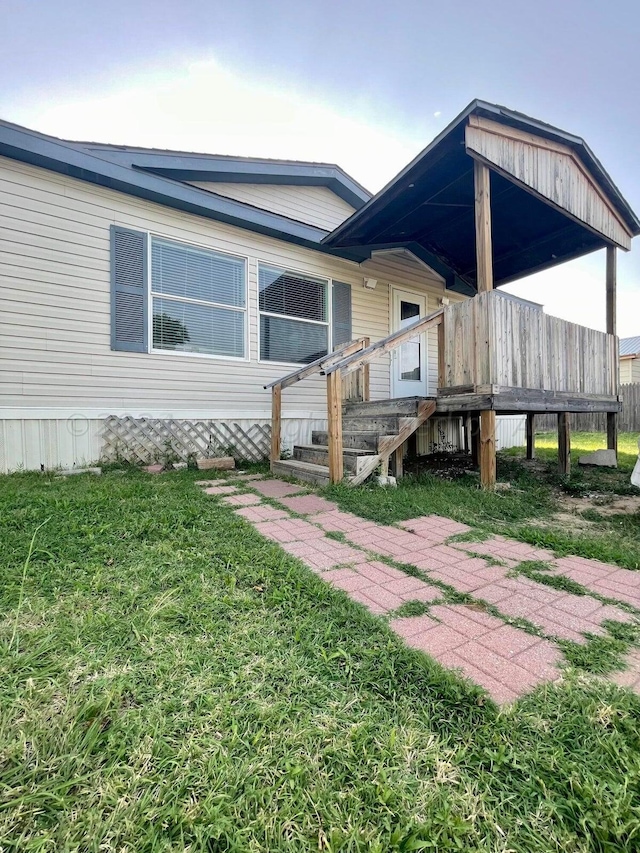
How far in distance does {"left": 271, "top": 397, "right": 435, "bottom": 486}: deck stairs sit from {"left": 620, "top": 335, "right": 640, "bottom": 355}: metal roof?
2417 cm

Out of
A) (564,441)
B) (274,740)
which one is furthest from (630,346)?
(274,740)

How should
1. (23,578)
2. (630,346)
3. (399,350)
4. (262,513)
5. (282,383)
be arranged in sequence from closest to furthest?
(23,578) < (262,513) < (282,383) < (399,350) < (630,346)

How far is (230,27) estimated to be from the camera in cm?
653

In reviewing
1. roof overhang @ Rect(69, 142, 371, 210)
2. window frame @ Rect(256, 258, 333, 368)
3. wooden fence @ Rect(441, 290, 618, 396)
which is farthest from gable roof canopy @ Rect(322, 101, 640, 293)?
wooden fence @ Rect(441, 290, 618, 396)

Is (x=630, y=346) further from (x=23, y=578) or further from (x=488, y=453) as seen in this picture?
(x=23, y=578)

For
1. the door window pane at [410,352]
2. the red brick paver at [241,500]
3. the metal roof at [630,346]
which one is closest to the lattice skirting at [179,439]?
the red brick paver at [241,500]

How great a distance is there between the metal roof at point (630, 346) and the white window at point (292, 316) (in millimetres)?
23402

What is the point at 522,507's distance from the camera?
3.90 meters

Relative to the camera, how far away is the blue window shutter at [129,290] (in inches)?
209

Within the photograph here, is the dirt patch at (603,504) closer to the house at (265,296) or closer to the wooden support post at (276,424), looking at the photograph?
the house at (265,296)

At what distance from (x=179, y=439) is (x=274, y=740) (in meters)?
5.04

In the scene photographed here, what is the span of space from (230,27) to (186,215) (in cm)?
355

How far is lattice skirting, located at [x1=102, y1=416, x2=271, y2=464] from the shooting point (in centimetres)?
534

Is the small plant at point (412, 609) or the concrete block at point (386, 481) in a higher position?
the concrete block at point (386, 481)
